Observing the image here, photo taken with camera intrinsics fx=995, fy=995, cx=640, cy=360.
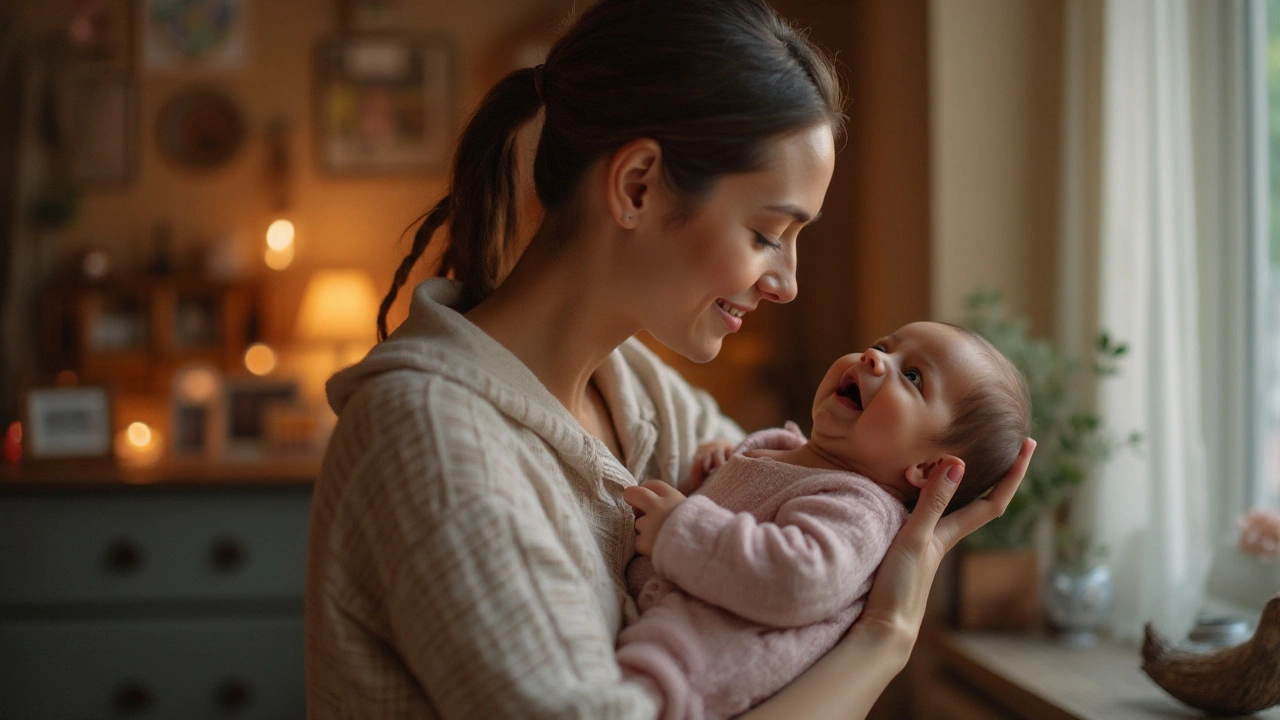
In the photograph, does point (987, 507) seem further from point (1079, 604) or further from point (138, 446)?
point (138, 446)

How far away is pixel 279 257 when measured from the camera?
3.71 m

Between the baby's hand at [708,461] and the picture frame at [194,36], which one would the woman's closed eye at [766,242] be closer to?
the baby's hand at [708,461]

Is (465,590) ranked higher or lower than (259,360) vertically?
higher

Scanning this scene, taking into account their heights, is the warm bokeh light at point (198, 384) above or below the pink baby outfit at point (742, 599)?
below

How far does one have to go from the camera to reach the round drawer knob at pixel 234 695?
2.49 m

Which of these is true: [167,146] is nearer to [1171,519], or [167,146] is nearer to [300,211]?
[300,211]

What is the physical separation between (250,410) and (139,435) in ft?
1.39

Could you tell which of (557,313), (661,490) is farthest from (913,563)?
(557,313)

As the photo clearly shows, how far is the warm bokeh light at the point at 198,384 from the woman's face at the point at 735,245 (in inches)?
101

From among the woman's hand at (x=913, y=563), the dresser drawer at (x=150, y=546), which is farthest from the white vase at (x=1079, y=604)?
the dresser drawer at (x=150, y=546)

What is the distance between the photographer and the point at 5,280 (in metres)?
3.38

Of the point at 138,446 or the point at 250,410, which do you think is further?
the point at 138,446

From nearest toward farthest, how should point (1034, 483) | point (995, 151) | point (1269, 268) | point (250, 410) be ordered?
point (1269, 268) < point (1034, 483) < point (995, 151) < point (250, 410)

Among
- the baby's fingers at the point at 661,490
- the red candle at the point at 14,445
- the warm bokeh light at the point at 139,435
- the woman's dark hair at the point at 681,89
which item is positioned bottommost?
the warm bokeh light at the point at 139,435
